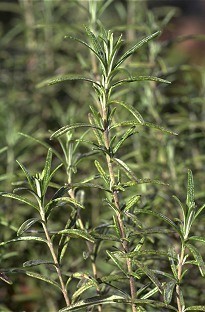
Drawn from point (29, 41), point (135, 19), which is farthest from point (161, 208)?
point (29, 41)

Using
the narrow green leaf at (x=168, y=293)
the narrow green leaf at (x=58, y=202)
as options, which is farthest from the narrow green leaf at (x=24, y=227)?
the narrow green leaf at (x=168, y=293)

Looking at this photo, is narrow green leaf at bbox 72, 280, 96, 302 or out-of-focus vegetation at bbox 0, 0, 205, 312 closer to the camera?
narrow green leaf at bbox 72, 280, 96, 302

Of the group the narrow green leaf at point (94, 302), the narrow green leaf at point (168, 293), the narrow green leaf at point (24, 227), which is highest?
the narrow green leaf at point (24, 227)

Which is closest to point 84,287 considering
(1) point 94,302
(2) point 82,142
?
(1) point 94,302

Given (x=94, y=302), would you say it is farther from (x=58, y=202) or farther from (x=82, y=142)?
(x=82, y=142)

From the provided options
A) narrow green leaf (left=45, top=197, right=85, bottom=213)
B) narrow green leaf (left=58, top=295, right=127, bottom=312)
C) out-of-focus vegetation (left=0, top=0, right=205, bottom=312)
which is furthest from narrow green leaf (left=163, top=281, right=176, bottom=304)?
out-of-focus vegetation (left=0, top=0, right=205, bottom=312)

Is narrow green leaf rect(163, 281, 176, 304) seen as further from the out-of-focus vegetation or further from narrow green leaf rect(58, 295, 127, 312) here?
the out-of-focus vegetation

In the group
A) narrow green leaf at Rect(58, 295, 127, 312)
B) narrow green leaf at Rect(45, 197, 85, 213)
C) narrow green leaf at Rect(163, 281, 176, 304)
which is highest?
narrow green leaf at Rect(45, 197, 85, 213)

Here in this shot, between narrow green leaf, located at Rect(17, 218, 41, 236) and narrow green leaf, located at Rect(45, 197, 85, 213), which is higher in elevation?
narrow green leaf, located at Rect(45, 197, 85, 213)

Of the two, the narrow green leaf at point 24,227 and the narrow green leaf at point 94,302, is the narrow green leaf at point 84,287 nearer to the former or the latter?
the narrow green leaf at point 94,302

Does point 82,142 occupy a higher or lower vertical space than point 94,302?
higher

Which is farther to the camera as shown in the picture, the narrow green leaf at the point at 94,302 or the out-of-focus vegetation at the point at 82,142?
the out-of-focus vegetation at the point at 82,142

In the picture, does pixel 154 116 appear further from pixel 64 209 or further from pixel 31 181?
pixel 31 181

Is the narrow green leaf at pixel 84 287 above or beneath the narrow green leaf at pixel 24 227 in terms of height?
beneath
